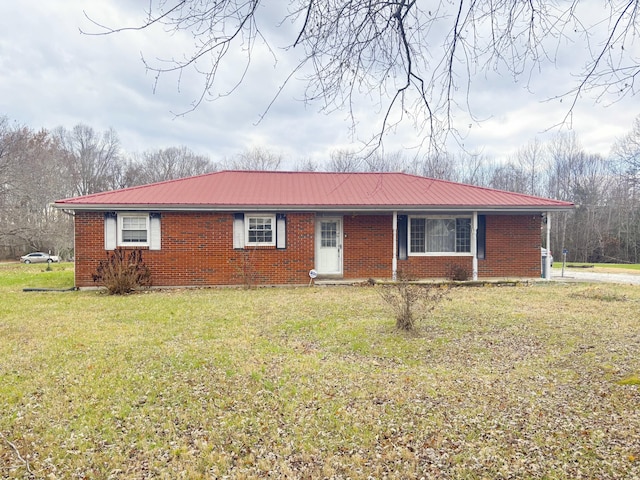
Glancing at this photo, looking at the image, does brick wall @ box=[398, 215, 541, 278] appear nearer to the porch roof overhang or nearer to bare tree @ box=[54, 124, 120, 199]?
the porch roof overhang

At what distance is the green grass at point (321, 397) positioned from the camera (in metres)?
2.80

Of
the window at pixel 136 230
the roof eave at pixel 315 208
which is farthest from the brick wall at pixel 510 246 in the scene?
the window at pixel 136 230

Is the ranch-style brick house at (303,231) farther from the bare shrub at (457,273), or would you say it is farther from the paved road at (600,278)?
the paved road at (600,278)

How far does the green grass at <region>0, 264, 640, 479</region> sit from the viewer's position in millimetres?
2799

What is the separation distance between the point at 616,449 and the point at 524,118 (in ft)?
10.3

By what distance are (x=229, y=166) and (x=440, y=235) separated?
31.2 m

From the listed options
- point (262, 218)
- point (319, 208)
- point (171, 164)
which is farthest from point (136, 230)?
point (171, 164)

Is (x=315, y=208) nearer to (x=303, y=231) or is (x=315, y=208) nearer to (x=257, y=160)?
(x=303, y=231)

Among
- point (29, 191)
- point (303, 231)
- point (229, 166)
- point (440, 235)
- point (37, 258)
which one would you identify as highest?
point (229, 166)

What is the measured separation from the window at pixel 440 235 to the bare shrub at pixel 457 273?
0.62m

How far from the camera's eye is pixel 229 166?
40250 mm

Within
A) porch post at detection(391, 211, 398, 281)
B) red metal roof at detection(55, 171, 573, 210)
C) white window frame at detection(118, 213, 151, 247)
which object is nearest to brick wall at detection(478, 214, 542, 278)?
red metal roof at detection(55, 171, 573, 210)

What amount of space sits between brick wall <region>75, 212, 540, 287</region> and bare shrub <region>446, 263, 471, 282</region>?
214 millimetres

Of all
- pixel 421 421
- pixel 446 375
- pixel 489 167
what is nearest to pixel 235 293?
pixel 446 375
